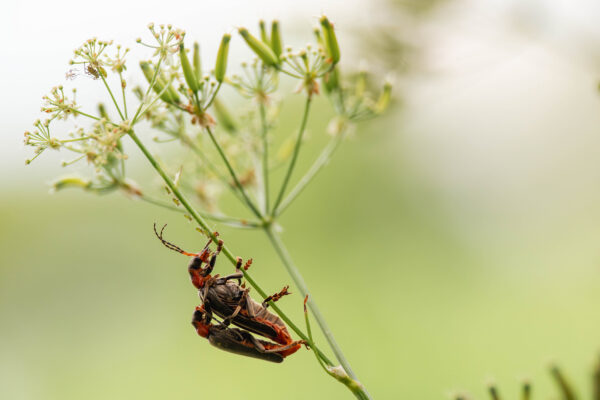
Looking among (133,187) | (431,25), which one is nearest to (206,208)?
(133,187)

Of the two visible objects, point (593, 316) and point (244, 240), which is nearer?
point (593, 316)

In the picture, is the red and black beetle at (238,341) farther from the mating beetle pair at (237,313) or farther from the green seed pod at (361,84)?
the green seed pod at (361,84)

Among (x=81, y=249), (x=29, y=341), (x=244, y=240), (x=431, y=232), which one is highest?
(x=81, y=249)

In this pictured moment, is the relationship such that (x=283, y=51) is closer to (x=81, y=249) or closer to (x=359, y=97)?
(x=359, y=97)

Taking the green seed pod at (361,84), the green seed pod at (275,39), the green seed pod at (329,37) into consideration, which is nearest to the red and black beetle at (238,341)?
the green seed pod at (275,39)

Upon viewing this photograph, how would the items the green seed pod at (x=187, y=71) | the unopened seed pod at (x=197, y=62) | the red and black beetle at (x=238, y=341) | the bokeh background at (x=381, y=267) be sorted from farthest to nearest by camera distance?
1. the bokeh background at (x=381, y=267)
2. the red and black beetle at (x=238, y=341)
3. the unopened seed pod at (x=197, y=62)
4. the green seed pod at (x=187, y=71)

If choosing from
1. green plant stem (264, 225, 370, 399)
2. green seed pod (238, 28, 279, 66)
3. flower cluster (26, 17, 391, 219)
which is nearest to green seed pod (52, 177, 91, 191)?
flower cluster (26, 17, 391, 219)

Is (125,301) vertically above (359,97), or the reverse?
(125,301)
